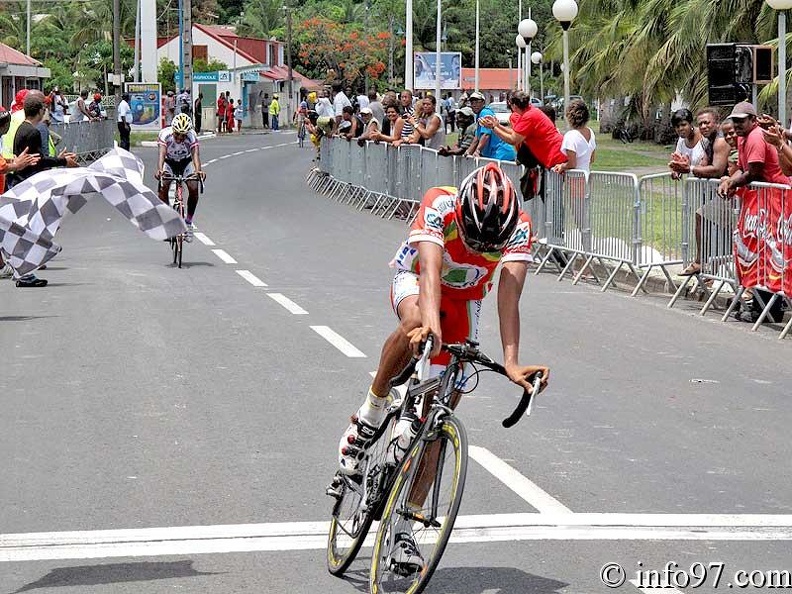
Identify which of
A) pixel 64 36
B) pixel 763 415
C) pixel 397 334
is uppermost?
pixel 64 36

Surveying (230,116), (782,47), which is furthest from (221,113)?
(782,47)

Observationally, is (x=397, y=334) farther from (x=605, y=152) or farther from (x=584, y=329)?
(x=605, y=152)

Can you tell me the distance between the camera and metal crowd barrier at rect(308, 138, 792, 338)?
13203 millimetres

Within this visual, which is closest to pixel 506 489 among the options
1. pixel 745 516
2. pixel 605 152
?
pixel 745 516

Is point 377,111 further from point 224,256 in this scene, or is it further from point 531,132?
point 531,132

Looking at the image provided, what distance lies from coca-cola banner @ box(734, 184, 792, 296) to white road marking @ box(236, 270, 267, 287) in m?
5.17

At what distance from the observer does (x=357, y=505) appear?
18.8 ft

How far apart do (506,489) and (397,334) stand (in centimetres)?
182

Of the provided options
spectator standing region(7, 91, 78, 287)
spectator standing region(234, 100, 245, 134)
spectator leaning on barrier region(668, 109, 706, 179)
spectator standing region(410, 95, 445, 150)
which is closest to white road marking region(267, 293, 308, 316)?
spectator standing region(7, 91, 78, 287)

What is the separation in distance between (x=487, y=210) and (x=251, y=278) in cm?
1149

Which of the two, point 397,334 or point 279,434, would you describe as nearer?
point 397,334

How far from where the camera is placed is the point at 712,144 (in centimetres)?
1487

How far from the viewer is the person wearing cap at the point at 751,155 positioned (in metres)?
13.4

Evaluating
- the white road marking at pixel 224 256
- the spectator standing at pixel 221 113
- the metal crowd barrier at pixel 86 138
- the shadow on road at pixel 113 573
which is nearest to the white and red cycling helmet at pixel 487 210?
the shadow on road at pixel 113 573
